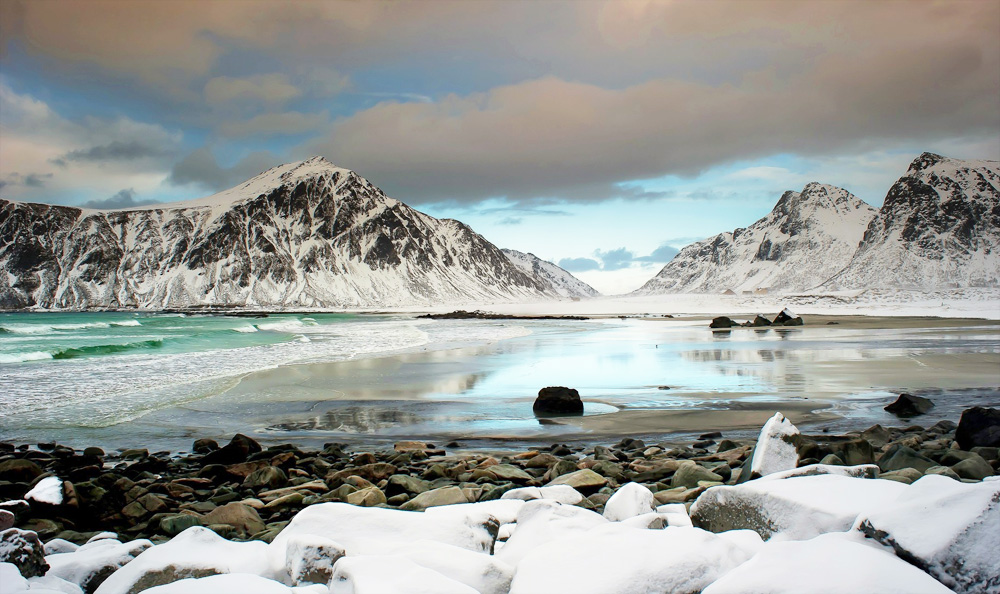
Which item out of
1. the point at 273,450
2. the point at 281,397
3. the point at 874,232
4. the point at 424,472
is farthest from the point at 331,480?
the point at 874,232

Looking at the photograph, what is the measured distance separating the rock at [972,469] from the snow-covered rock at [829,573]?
152 inches

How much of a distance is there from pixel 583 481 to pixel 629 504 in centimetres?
172

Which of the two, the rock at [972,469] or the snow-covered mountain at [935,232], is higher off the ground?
the snow-covered mountain at [935,232]

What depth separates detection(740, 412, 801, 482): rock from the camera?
6367 millimetres

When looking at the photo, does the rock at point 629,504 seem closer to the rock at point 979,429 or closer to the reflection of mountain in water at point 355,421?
the rock at point 979,429

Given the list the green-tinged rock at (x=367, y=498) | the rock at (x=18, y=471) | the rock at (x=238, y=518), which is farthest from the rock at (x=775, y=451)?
the rock at (x=18, y=471)

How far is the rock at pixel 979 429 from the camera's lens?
8180 mm

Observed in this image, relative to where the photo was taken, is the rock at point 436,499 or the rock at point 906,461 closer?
the rock at point 436,499

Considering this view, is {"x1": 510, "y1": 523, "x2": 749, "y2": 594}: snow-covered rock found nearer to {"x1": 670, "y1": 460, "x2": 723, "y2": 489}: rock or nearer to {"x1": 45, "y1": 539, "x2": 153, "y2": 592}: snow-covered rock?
{"x1": 45, "y1": 539, "x2": 153, "y2": 592}: snow-covered rock

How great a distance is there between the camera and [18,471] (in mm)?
8008

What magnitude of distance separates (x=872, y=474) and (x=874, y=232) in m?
220

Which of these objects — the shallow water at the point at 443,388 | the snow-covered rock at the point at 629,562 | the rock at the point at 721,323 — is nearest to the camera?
the snow-covered rock at the point at 629,562

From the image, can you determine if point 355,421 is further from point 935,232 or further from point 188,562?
point 935,232

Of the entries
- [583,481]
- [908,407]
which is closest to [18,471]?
[583,481]
